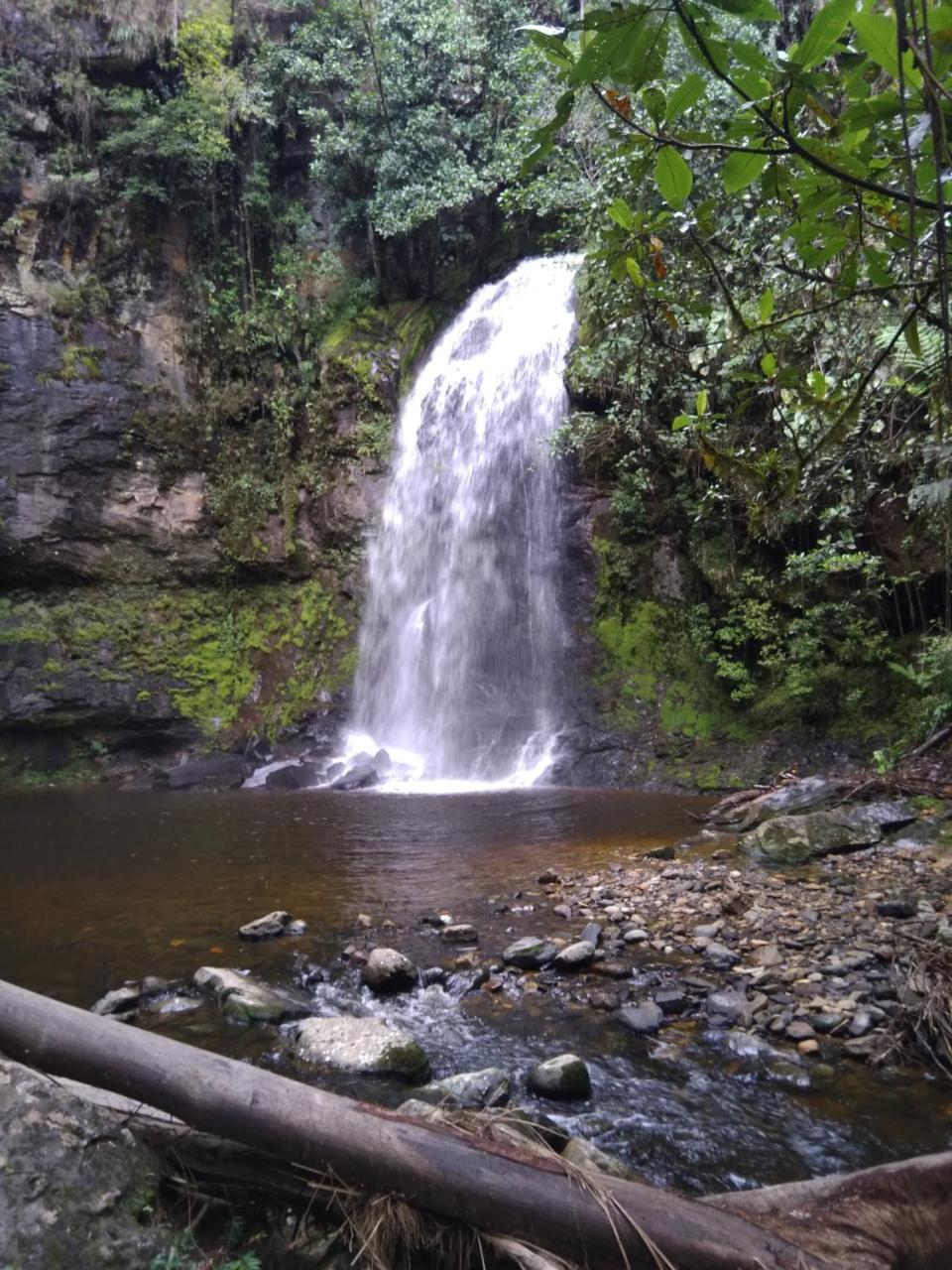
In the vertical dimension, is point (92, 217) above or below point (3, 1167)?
above

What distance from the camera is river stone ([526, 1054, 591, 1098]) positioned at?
274cm

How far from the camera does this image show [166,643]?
45.1 feet

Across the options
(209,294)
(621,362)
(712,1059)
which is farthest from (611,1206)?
(209,294)

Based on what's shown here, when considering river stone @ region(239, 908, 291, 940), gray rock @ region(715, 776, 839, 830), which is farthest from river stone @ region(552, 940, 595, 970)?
gray rock @ region(715, 776, 839, 830)

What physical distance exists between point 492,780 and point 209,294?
35.8 ft

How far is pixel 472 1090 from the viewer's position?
267cm

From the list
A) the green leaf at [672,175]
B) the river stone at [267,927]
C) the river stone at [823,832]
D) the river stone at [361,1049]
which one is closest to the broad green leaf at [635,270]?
the green leaf at [672,175]

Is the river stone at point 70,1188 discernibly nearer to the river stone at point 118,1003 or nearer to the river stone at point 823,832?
the river stone at point 118,1003

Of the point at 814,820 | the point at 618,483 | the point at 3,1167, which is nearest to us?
the point at 3,1167

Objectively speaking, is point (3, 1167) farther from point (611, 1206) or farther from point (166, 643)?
point (166, 643)

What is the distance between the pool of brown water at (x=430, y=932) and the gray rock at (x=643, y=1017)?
0.18ft

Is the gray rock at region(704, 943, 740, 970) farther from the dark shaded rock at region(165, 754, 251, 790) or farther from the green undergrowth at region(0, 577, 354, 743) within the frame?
the green undergrowth at region(0, 577, 354, 743)

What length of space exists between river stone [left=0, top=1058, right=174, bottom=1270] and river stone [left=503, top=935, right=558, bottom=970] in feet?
7.66

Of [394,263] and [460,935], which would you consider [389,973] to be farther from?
[394,263]
